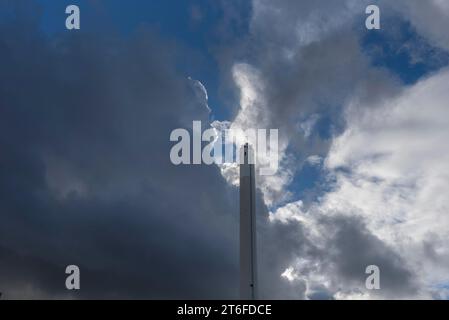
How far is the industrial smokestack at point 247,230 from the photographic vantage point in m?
83.2

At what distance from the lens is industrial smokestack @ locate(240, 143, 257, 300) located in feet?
273

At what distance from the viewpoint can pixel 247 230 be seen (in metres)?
84.6
